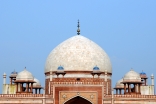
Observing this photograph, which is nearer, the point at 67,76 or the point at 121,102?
the point at 121,102

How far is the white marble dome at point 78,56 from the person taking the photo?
40.1 m

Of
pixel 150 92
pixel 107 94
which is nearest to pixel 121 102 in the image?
pixel 107 94

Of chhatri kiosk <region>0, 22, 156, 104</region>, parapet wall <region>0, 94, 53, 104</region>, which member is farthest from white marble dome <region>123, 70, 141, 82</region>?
parapet wall <region>0, 94, 53, 104</region>

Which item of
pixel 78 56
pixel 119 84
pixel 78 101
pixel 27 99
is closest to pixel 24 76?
pixel 27 99

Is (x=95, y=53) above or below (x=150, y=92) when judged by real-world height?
above

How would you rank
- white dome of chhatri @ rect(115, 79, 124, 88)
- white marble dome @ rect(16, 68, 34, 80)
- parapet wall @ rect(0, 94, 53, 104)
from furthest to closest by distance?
white dome of chhatri @ rect(115, 79, 124, 88)
white marble dome @ rect(16, 68, 34, 80)
parapet wall @ rect(0, 94, 53, 104)

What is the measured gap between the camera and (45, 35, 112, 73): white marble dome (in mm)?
40125

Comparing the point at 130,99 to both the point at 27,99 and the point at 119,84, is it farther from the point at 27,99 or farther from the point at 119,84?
the point at 27,99

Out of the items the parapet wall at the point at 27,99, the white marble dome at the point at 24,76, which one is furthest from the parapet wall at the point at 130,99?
the white marble dome at the point at 24,76

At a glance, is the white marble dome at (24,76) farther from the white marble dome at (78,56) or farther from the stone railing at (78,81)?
the white marble dome at (78,56)

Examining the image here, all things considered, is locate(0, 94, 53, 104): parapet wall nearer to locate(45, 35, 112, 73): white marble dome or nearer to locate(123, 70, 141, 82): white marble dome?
locate(45, 35, 112, 73): white marble dome

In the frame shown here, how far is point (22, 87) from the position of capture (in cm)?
3878

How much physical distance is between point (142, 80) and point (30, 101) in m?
9.07

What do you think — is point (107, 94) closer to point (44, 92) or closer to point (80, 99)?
point (80, 99)
